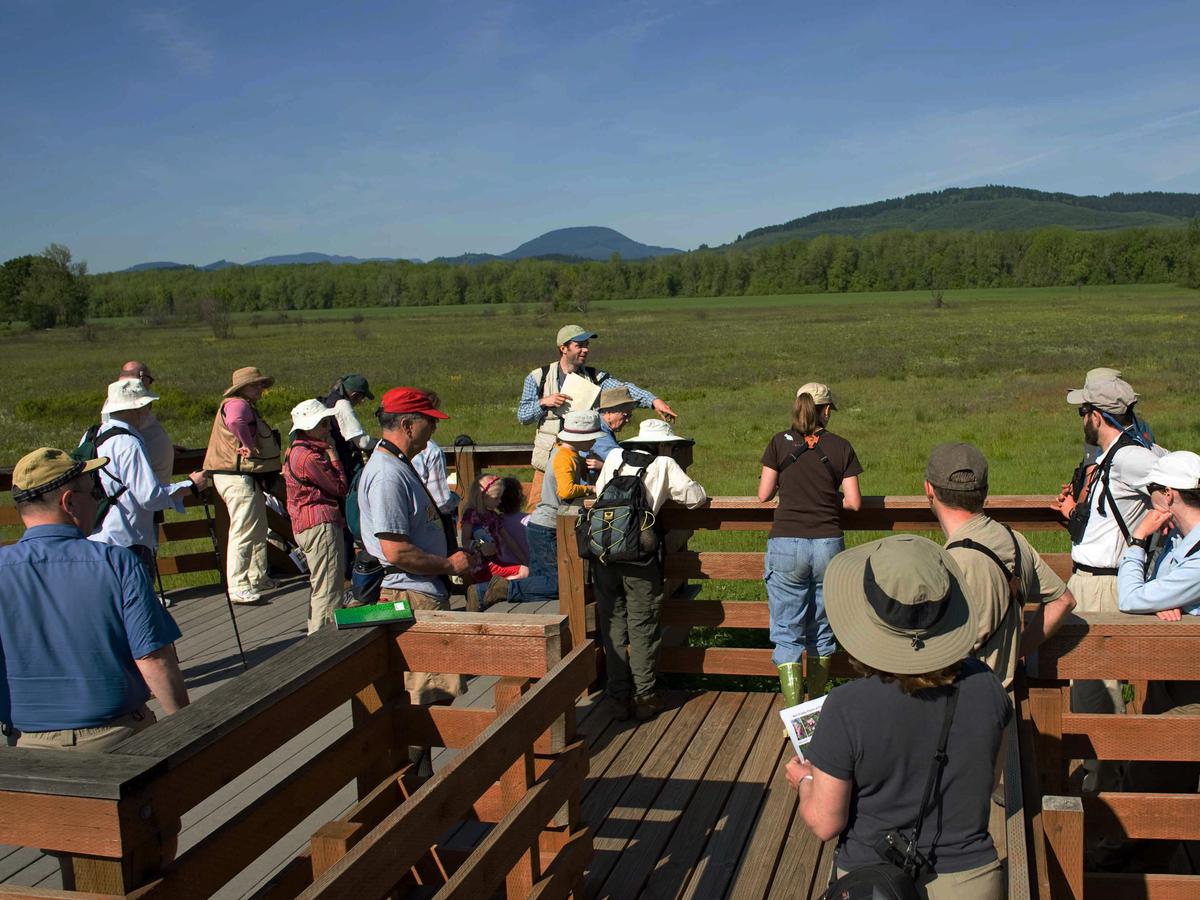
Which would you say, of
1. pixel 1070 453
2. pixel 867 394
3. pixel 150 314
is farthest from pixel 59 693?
pixel 150 314

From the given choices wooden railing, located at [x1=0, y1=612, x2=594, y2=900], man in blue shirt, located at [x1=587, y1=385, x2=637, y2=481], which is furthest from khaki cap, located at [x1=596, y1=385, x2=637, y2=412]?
wooden railing, located at [x1=0, y1=612, x2=594, y2=900]

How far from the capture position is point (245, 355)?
177ft

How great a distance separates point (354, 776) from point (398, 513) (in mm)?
1457

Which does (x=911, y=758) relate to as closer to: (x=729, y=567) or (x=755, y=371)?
(x=729, y=567)

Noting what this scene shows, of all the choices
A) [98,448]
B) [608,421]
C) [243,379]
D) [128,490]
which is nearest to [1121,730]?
[608,421]

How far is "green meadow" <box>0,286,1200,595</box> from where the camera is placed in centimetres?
1816

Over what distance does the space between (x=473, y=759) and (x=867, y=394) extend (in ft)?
82.9

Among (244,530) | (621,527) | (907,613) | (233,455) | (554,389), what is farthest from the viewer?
(244,530)

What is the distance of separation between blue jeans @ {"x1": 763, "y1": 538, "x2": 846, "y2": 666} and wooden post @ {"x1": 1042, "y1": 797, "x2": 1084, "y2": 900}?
2.37 meters

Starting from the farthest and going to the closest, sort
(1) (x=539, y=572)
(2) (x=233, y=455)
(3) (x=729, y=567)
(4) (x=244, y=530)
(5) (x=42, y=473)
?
1. (4) (x=244, y=530)
2. (2) (x=233, y=455)
3. (1) (x=539, y=572)
4. (3) (x=729, y=567)
5. (5) (x=42, y=473)

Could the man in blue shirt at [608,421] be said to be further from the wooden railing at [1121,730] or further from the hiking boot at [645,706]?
the wooden railing at [1121,730]

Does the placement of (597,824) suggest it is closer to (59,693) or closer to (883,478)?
(59,693)

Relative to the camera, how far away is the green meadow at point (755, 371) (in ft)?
59.6

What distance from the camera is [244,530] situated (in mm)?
8227
